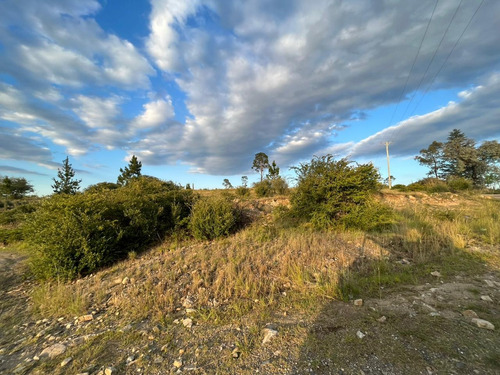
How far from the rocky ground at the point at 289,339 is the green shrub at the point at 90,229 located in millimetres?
1871

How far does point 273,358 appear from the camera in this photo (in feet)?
8.18

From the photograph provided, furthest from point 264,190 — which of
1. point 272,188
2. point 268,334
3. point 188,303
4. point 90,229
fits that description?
point 268,334

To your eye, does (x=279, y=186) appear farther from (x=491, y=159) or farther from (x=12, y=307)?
(x=491, y=159)

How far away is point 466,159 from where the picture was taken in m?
31.8

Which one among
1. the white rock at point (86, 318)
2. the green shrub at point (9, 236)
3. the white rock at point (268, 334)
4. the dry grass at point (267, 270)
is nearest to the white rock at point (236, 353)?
the white rock at point (268, 334)

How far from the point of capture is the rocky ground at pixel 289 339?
238 cm

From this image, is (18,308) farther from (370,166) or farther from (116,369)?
(370,166)

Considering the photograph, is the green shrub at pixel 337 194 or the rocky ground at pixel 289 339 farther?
Answer: the green shrub at pixel 337 194

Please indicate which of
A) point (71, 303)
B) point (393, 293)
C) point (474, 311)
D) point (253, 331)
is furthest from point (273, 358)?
point (71, 303)

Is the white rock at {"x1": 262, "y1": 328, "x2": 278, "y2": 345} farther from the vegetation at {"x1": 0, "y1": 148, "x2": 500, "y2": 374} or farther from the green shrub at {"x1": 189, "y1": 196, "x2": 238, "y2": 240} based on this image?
the green shrub at {"x1": 189, "y1": 196, "x2": 238, "y2": 240}

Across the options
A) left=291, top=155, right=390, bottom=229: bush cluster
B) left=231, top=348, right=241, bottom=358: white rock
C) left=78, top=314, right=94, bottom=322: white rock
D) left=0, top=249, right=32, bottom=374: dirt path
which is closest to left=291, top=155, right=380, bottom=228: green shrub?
left=291, top=155, right=390, bottom=229: bush cluster

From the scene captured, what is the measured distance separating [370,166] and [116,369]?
8.48 meters

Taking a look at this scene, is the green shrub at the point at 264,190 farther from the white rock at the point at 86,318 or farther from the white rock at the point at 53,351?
the white rock at the point at 53,351

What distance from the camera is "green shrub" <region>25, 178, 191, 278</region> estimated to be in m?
Result: 5.73
